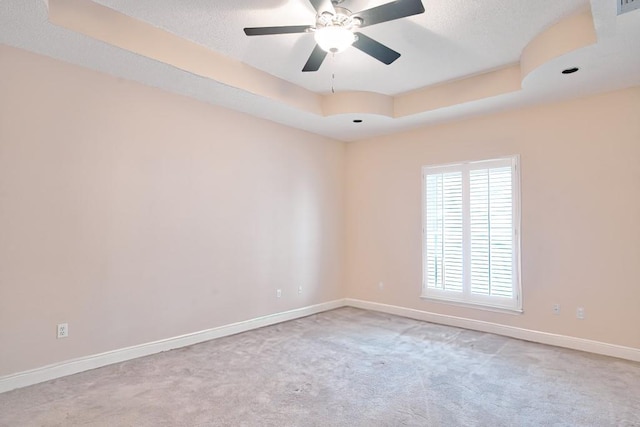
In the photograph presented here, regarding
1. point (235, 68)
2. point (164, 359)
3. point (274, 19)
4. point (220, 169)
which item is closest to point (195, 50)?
point (235, 68)

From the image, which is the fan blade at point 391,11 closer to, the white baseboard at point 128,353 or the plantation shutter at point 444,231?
the plantation shutter at point 444,231

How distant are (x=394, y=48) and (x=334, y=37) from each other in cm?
119

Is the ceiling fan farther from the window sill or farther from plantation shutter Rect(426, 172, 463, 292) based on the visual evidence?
the window sill

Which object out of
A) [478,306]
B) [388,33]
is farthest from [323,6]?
[478,306]

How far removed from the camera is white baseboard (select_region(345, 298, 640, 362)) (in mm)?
3817

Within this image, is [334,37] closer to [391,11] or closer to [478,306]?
[391,11]

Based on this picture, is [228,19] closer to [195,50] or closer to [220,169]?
[195,50]

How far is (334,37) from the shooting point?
2.62 meters

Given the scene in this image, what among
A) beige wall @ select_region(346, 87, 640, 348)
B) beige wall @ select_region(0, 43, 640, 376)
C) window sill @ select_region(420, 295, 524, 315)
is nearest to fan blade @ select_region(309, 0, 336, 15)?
beige wall @ select_region(0, 43, 640, 376)

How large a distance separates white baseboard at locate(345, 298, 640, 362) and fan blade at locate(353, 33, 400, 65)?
3556mm

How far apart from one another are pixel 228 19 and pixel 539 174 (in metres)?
3.82

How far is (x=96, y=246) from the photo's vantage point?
3494mm

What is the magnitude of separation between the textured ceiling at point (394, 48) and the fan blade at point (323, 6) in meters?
0.46

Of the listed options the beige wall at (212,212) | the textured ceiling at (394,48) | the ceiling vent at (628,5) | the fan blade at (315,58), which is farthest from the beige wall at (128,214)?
the ceiling vent at (628,5)
